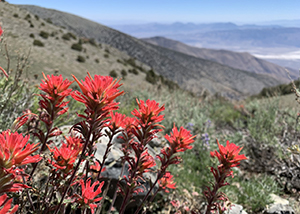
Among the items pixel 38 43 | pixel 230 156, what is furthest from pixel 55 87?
pixel 38 43

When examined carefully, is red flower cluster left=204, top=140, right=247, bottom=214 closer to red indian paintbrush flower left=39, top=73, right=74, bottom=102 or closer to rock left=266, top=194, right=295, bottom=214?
red indian paintbrush flower left=39, top=73, right=74, bottom=102

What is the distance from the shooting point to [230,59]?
199 m

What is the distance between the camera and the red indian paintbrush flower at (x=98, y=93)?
3.31 feet

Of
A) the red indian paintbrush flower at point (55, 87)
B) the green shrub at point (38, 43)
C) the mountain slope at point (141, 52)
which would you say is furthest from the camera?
the mountain slope at point (141, 52)

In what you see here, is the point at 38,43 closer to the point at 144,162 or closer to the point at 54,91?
the point at 54,91

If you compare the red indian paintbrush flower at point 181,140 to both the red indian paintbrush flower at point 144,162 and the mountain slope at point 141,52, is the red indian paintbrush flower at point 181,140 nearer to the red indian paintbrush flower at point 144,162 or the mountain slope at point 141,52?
the red indian paintbrush flower at point 144,162

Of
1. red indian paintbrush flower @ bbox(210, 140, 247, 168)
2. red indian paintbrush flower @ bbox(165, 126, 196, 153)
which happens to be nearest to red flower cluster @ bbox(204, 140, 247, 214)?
red indian paintbrush flower @ bbox(210, 140, 247, 168)

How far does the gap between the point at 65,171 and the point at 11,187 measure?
44 centimetres

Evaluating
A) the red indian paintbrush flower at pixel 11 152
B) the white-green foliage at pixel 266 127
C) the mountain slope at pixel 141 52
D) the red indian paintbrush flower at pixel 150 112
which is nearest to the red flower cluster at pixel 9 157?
the red indian paintbrush flower at pixel 11 152

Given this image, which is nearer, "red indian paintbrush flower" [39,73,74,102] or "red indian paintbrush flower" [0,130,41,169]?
"red indian paintbrush flower" [0,130,41,169]

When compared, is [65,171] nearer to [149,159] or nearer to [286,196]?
[149,159]

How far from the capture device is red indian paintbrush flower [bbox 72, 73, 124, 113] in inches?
39.8

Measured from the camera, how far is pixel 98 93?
3.38ft

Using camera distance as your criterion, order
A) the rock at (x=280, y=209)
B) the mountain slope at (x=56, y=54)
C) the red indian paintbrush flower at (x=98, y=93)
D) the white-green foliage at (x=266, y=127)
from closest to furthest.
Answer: the red indian paintbrush flower at (x=98, y=93)
the rock at (x=280, y=209)
the white-green foliage at (x=266, y=127)
the mountain slope at (x=56, y=54)
